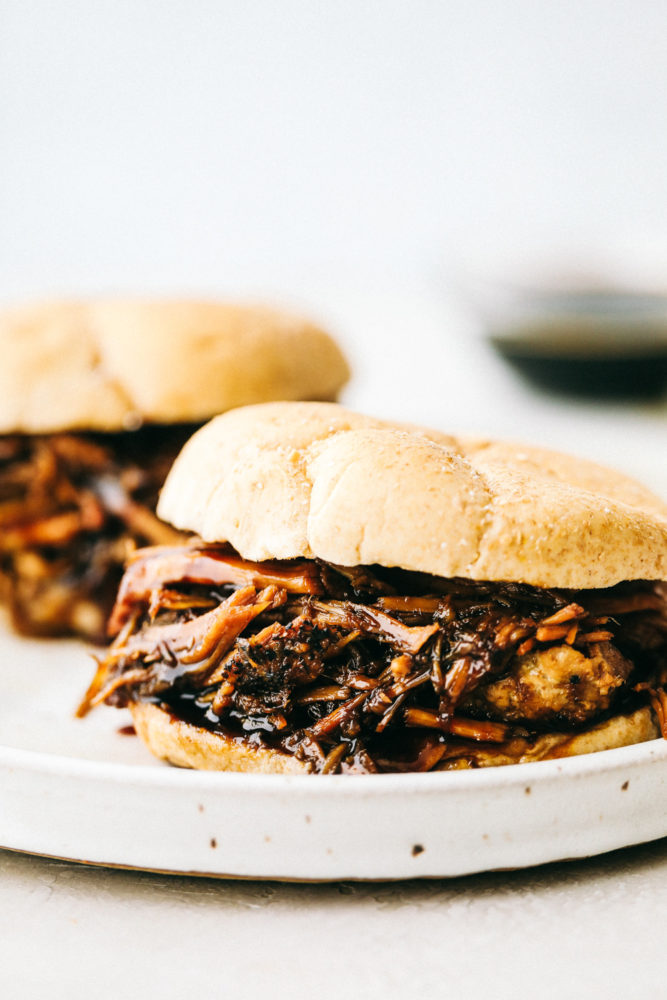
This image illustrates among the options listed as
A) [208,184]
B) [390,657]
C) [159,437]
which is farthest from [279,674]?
[208,184]

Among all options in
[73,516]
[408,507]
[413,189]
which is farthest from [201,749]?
[413,189]

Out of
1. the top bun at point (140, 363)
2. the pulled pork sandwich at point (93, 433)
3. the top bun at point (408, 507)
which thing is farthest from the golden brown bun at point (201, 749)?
the top bun at point (140, 363)

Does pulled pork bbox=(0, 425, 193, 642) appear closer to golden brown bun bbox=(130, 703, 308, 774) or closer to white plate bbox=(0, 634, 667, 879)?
golden brown bun bbox=(130, 703, 308, 774)

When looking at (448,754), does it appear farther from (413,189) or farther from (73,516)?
(413,189)

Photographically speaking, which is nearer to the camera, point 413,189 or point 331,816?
point 331,816

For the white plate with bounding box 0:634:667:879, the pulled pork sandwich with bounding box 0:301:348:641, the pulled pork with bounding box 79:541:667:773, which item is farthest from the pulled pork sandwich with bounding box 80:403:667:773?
the pulled pork sandwich with bounding box 0:301:348:641

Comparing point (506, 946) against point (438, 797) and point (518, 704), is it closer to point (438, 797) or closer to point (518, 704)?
point (438, 797)
